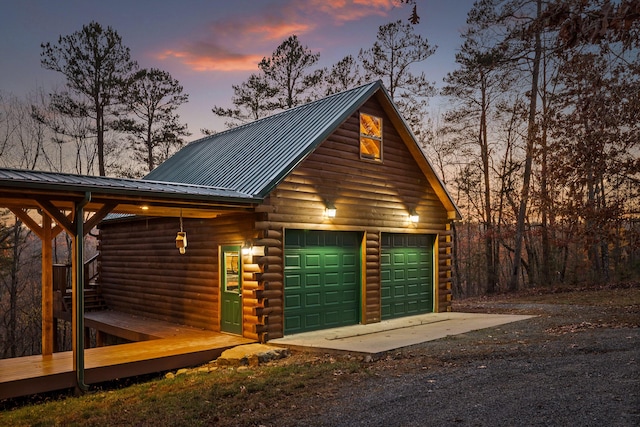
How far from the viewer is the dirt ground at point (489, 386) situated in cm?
540

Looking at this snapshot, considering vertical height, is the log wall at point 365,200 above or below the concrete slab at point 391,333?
above

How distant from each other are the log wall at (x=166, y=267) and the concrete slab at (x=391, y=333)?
2.42 meters

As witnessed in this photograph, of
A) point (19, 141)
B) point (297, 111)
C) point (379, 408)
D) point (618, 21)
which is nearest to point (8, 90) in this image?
point (19, 141)

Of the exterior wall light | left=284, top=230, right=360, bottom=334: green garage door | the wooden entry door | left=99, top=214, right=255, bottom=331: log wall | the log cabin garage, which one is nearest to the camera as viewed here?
the exterior wall light

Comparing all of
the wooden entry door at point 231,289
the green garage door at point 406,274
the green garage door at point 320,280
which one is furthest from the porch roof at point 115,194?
the green garage door at point 406,274

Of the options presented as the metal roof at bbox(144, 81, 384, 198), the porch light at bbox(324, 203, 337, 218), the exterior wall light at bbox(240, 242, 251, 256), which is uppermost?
the metal roof at bbox(144, 81, 384, 198)

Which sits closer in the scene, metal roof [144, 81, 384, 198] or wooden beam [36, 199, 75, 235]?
wooden beam [36, 199, 75, 235]

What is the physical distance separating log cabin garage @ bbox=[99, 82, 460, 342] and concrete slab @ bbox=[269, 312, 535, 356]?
41 centimetres

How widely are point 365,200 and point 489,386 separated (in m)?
6.78

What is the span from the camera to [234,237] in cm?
1103

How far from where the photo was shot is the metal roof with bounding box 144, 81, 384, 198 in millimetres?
10969

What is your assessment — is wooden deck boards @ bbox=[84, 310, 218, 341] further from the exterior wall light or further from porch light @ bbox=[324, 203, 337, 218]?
porch light @ bbox=[324, 203, 337, 218]

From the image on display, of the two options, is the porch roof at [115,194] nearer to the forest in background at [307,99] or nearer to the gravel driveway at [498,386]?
the gravel driveway at [498,386]

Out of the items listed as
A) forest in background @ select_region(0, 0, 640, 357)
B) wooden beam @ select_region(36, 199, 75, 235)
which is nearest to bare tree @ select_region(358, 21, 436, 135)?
forest in background @ select_region(0, 0, 640, 357)
